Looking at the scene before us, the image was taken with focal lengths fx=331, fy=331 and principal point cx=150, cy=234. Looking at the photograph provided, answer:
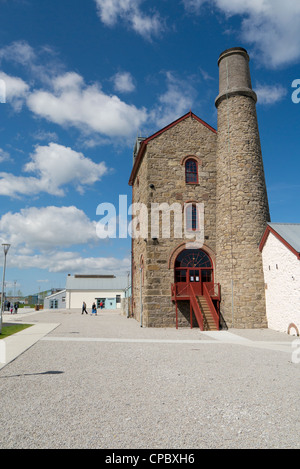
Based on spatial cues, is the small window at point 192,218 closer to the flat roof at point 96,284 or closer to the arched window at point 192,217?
the arched window at point 192,217

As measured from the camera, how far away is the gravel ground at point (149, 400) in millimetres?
4367

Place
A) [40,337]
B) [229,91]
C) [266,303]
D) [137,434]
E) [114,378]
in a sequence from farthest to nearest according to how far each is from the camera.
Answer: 1. [229,91]
2. [266,303]
3. [40,337]
4. [114,378]
5. [137,434]

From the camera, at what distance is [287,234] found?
16469 mm

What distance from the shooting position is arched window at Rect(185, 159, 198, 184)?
20.2m

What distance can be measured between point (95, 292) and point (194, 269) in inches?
1511

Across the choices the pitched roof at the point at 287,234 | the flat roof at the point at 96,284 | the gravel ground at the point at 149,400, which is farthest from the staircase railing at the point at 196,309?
the flat roof at the point at 96,284

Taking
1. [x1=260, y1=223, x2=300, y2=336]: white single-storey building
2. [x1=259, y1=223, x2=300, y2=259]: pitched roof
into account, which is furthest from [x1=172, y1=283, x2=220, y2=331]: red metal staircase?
[x1=259, y1=223, x2=300, y2=259]: pitched roof

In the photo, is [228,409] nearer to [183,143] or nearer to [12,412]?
[12,412]

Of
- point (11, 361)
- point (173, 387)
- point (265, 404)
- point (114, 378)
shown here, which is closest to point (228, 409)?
point (265, 404)

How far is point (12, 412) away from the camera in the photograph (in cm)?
527

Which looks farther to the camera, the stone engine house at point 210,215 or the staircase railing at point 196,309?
the stone engine house at point 210,215

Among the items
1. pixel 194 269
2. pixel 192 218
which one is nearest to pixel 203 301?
pixel 194 269

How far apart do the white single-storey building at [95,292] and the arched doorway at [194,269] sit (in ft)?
117
